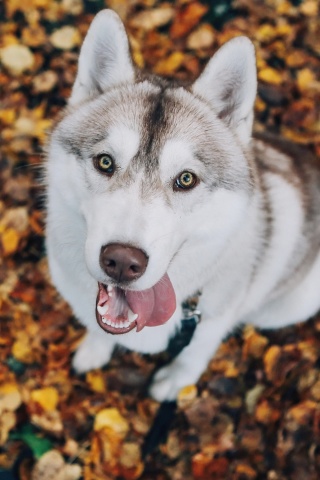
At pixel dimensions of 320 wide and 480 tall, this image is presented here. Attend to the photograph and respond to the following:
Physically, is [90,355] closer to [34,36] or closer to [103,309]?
Result: [103,309]

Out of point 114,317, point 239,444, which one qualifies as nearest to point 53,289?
point 114,317

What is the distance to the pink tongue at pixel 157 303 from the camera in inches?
78.0

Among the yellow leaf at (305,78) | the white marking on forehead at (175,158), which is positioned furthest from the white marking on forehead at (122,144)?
the yellow leaf at (305,78)

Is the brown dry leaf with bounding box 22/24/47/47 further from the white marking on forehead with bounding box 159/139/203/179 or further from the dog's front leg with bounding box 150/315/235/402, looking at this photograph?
the dog's front leg with bounding box 150/315/235/402

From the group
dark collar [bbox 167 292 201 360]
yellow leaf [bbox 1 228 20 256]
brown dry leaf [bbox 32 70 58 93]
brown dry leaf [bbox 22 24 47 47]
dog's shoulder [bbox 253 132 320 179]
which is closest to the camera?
dark collar [bbox 167 292 201 360]

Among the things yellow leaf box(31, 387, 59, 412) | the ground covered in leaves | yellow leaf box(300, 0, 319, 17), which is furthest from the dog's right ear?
yellow leaf box(300, 0, 319, 17)

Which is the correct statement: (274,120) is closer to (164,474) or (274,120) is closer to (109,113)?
(109,113)

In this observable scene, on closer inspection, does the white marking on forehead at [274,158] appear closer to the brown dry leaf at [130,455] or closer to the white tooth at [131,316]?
the white tooth at [131,316]

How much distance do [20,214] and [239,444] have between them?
186 centimetres

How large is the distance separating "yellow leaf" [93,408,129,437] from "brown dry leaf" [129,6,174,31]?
2787 mm

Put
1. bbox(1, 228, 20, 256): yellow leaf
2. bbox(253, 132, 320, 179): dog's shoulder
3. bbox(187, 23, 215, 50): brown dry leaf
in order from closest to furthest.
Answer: bbox(253, 132, 320, 179): dog's shoulder → bbox(1, 228, 20, 256): yellow leaf → bbox(187, 23, 215, 50): brown dry leaf

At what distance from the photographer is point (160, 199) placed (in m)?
1.76

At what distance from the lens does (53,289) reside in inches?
118

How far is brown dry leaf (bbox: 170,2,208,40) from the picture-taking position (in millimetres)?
3811
